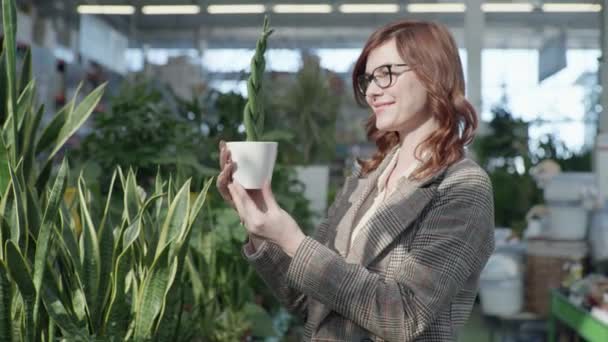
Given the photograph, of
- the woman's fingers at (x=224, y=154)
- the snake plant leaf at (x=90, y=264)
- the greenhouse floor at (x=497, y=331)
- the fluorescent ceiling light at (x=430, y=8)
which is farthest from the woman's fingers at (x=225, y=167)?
the fluorescent ceiling light at (x=430, y=8)

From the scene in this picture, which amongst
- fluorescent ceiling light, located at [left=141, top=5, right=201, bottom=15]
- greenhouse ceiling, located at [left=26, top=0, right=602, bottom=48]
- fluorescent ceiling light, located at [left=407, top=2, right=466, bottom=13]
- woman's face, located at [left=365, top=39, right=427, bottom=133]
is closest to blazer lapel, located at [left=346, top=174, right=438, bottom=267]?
woman's face, located at [left=365, top=39, right=427, bottom=133]

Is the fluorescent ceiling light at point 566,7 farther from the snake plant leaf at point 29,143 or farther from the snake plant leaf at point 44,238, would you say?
the snake plant leaf at point 44,238

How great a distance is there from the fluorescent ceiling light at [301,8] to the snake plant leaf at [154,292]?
Result: 7726 millimetres

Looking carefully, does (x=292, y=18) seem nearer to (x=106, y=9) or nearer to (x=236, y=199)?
(x=106, y=9)

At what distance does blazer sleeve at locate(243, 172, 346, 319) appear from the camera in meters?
1.32

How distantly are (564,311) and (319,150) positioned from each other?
149cm

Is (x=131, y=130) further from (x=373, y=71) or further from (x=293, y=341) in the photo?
(x=373, y=71)

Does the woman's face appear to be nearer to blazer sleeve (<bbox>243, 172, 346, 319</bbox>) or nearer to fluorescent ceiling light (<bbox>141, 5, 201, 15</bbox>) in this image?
blazer sleeve (<bbox>243, 172, 346, 319</bbox>)

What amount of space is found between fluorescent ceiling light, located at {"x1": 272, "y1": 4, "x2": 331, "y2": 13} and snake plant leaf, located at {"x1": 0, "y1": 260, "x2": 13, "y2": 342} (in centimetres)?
782

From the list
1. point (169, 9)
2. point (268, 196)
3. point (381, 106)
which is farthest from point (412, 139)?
point (169, 9)

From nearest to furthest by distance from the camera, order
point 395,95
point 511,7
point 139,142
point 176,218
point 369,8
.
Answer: point 395,95, point 176,218, point 139,142, point 511,7, point 369,8

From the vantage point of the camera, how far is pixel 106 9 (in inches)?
355

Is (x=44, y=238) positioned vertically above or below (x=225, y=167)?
below

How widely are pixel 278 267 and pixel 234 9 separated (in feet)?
28.0
